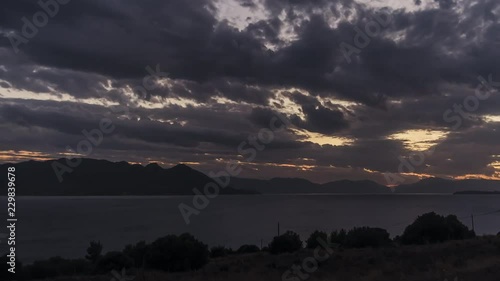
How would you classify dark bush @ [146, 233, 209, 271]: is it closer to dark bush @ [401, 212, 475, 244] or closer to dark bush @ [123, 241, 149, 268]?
dark bush @ [123, 241, 149, 268]

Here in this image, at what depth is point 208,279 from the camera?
72.3ft

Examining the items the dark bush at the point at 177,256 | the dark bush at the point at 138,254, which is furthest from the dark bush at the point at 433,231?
the dark bush at the point at 138,254

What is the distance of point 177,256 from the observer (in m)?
32.2

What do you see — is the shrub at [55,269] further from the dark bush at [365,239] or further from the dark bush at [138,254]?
the dark bush at [365,239]

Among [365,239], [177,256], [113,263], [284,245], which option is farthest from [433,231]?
[113,263]

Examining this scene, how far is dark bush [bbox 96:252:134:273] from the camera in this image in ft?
103

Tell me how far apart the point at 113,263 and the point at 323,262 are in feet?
47.1

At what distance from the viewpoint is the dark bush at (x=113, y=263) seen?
1238 inches

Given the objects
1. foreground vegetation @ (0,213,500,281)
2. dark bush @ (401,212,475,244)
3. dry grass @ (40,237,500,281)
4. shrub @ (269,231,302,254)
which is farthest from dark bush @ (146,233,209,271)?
dark bush @ (401,212,475,244)

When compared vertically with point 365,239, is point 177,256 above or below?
below

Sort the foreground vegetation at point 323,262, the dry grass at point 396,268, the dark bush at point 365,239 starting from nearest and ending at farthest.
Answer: the dry grass at point 396,268 < the foreground vegetation at point 323,262 < the dark bush at point 365,239

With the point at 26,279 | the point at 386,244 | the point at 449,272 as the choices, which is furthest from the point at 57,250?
the point at 449,272

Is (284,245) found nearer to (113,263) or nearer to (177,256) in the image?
(177,256)

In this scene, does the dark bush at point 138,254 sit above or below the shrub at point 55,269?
above
